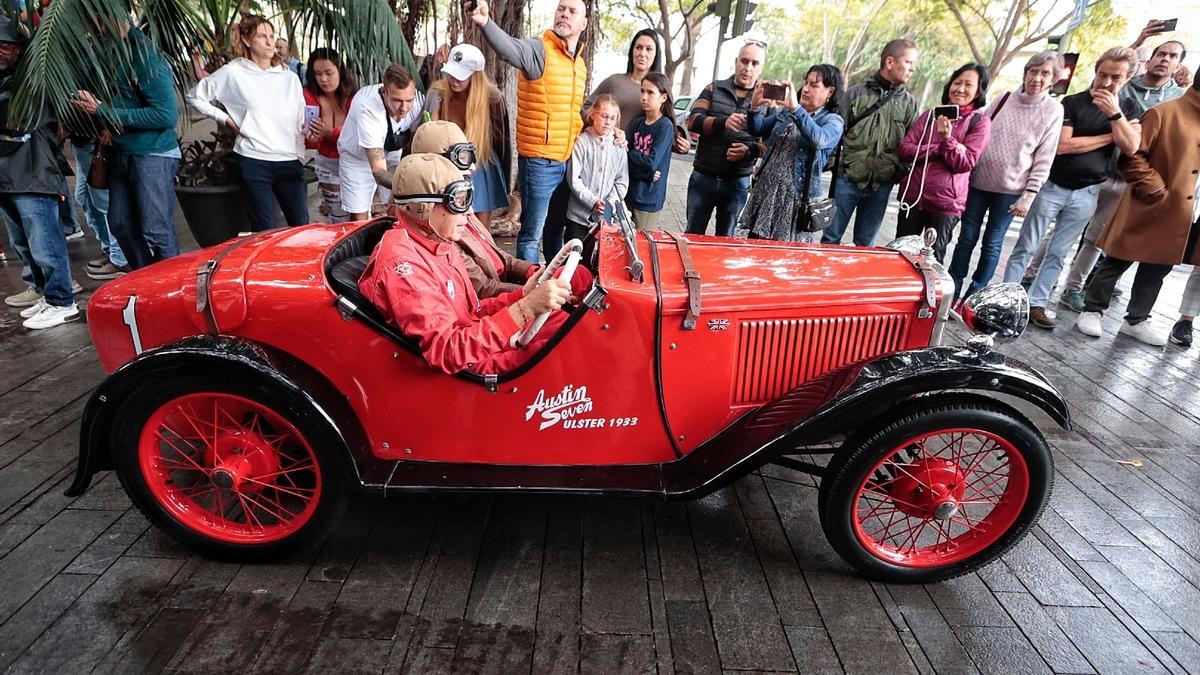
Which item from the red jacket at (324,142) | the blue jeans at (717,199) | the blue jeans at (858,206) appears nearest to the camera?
the blue jeans at (858,206)

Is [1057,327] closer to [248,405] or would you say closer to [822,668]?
[822,668]

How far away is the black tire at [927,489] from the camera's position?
2.17 metres

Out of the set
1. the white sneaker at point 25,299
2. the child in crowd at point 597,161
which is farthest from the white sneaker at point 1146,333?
the white sneaker at point 25,299

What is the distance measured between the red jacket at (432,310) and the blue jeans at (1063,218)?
4.56m

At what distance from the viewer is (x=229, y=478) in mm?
2275

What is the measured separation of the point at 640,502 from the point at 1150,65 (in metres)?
5.42

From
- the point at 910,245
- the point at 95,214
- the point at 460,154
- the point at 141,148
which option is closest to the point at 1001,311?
the point at 910,245

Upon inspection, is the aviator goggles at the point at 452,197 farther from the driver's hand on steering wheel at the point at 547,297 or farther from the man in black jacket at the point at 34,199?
the man in black jacket at the point at 34,199

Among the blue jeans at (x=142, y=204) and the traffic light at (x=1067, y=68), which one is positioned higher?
the traffic light at (x=1067, y=68)

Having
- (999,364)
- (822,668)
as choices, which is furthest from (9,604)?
(999,364)

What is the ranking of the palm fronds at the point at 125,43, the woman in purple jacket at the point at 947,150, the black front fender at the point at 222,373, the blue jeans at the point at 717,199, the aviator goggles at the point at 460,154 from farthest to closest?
1. the blue jeans at the point at 717,199
2. the woman in purple jacket at the point at 947,150
3. the palm fronds at the point at 125,43
4. the aviator goggles at the point at 460,154
5. the black front fender at the point at 222,373

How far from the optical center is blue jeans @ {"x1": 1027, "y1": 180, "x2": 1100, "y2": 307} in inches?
189

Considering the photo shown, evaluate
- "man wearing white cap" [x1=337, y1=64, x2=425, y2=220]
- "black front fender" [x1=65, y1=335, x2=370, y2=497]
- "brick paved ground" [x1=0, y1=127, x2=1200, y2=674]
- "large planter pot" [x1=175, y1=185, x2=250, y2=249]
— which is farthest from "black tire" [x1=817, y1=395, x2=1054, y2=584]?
"large planter pot" [x1=175, y1=185, x2=250, y2=249]

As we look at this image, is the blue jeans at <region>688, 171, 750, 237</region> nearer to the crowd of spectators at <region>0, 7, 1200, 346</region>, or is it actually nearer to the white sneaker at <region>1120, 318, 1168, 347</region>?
the crowd of spectators at <region>0, 7, 1200, 346</region>
